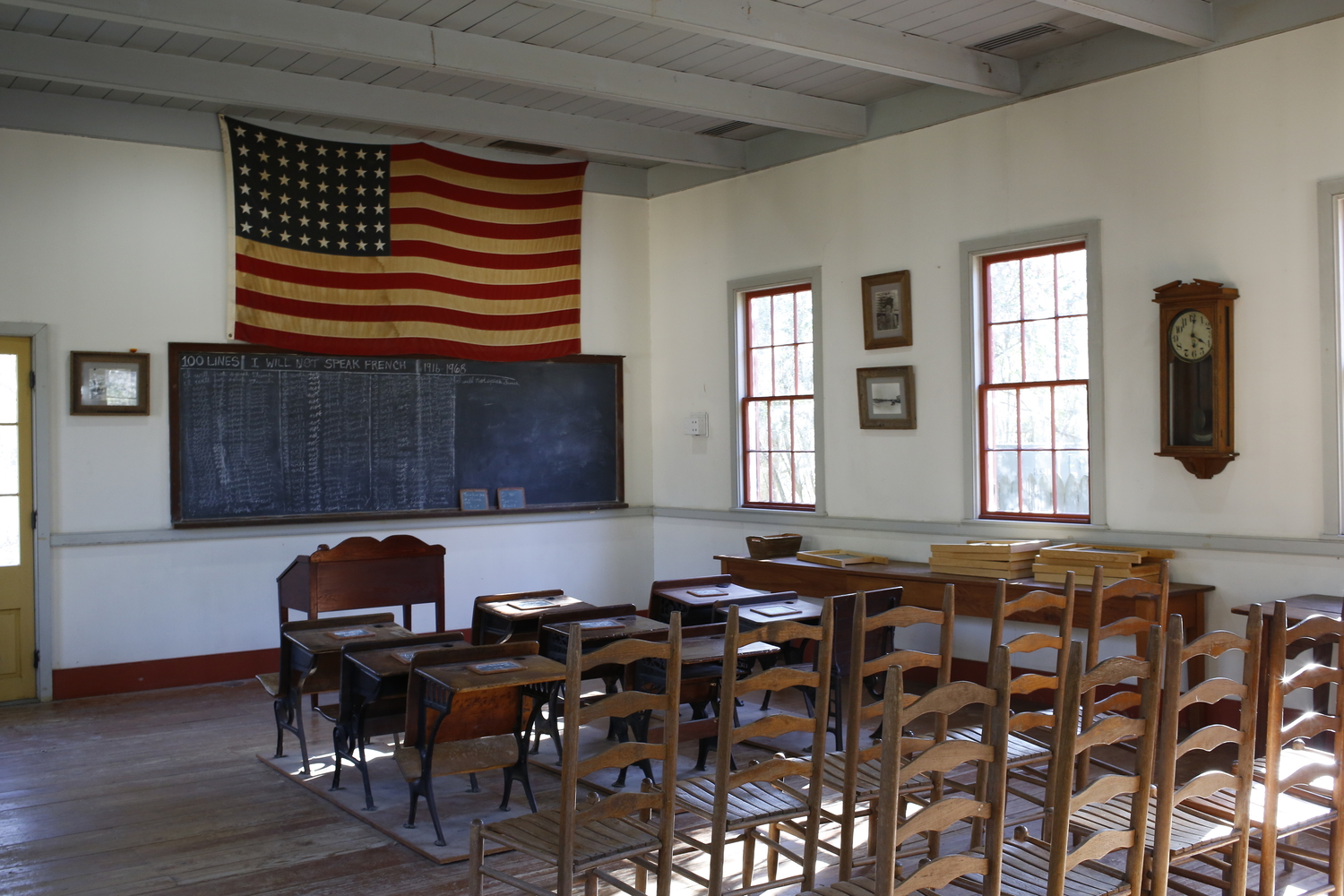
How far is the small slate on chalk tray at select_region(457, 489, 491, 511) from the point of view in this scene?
28.8 feet

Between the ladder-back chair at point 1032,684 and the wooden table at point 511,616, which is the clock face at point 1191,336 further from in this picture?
the wooden table at point 511,616

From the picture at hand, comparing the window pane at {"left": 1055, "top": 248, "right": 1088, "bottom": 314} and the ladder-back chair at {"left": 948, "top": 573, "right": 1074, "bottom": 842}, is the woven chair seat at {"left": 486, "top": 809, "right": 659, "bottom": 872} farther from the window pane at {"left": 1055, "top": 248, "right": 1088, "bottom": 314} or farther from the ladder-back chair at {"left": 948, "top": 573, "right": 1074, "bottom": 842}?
the window pane at {"left": 1055, "top": 248, "right": 1088, "bottom": 314}

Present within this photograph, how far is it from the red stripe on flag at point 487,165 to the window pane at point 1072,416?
4389 millimetres

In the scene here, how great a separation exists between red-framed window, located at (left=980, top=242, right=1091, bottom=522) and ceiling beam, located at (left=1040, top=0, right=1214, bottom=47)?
1263 mm

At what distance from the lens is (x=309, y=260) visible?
8.05 meters

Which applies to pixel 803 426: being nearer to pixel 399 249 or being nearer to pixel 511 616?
pixel 399 249

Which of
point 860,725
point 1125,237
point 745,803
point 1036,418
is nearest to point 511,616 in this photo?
point 745,803

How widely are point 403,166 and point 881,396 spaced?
3943 mm

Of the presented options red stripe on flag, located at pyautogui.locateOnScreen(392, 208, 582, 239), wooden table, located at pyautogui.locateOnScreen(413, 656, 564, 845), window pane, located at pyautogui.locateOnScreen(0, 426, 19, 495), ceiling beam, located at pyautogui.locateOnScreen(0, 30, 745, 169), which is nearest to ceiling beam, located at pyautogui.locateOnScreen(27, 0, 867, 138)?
ceiling beam, located at pyautogui.locateOnScreen(0, 30, 745, 169)

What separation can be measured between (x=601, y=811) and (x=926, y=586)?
4.09m

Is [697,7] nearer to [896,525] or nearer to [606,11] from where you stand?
[606,11]

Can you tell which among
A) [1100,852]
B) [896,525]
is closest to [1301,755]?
[1100,852]

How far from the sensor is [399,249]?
8.41 meters

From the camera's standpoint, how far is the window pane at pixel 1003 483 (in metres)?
7.10
